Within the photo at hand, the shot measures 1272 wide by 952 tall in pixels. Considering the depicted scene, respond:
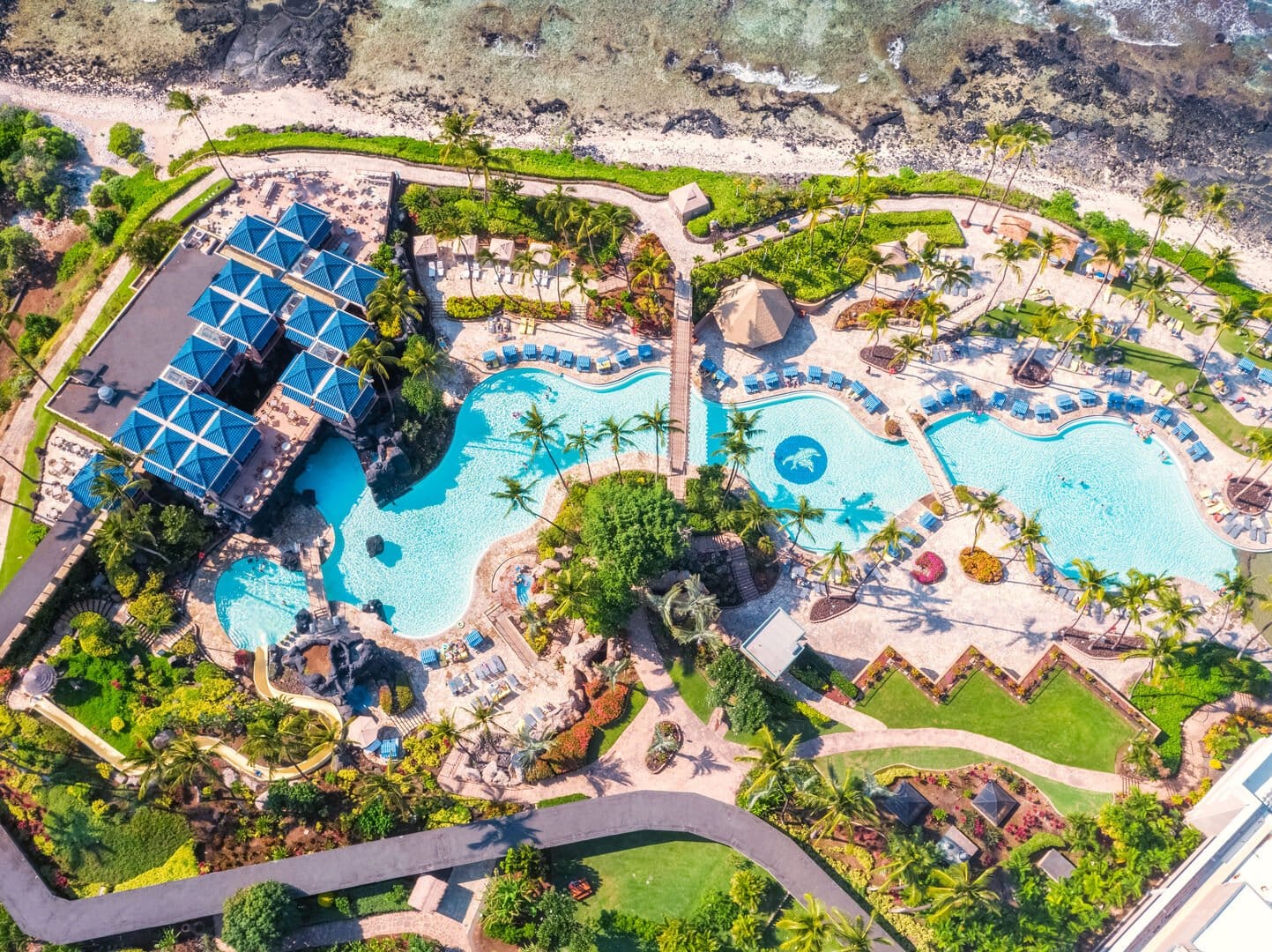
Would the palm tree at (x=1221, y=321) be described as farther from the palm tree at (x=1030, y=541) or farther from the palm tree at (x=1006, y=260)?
the palm tree at (x=1030, y=541)

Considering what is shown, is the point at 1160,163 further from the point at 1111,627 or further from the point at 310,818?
the point at 310,818

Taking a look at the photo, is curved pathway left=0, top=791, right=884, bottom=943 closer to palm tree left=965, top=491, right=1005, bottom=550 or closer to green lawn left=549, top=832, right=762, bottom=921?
green lawn left=549, top=832, right=762, bottom=921

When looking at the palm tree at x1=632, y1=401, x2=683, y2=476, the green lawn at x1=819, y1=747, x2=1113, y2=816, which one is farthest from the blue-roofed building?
the green lawn at x1=819, y1=747, x2=1113, y2=816

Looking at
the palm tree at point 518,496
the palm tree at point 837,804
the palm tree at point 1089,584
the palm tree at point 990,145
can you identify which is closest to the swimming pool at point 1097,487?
the palm tree at point 1089,584

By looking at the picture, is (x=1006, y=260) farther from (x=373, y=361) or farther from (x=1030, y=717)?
(x=373, y=361)

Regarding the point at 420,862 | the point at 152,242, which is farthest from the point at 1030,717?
the point at 152,242

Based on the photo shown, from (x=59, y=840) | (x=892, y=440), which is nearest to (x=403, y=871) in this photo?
(x=59, y=840)
